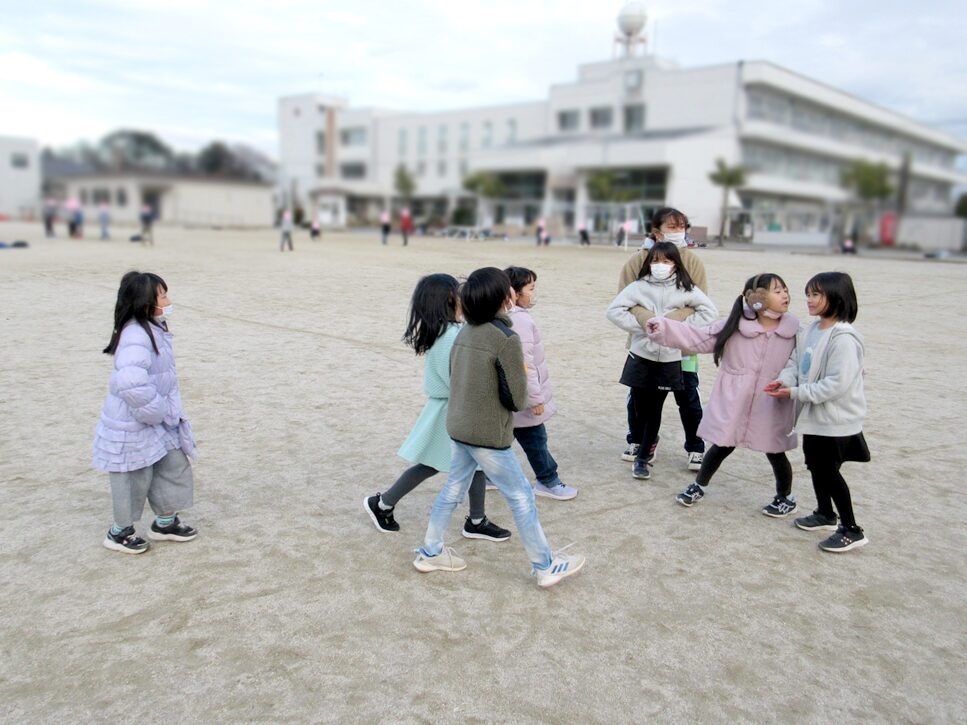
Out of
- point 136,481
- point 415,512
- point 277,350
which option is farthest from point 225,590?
point 277,350

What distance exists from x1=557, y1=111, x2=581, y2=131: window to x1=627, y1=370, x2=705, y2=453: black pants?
158ft

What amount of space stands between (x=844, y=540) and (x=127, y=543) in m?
3.50

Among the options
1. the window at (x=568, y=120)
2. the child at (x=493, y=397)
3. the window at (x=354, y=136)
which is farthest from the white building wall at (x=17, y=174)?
the child at (x=493, y=397)

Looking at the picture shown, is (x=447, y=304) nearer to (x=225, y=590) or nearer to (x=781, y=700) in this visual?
(x=225, y=590)

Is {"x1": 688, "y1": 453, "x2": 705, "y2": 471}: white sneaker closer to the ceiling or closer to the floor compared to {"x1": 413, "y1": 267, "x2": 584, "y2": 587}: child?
closer to the floor

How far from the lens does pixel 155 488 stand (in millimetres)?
3725

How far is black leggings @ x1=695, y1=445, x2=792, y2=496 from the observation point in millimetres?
4328

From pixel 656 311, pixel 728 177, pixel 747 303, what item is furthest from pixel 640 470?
pixel 728 177

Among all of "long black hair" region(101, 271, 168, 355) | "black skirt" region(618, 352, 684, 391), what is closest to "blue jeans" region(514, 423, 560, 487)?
"black skirt" region(618, 352, 684, 391)

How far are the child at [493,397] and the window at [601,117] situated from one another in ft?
159

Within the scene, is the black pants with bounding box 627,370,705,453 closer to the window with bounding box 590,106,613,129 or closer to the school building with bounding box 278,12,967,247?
the school building with bounding box 278,12,967,247

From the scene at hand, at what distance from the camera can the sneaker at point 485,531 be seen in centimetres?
399

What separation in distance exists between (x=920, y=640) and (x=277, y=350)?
7.02 metres

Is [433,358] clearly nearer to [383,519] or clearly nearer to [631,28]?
[383,519]
